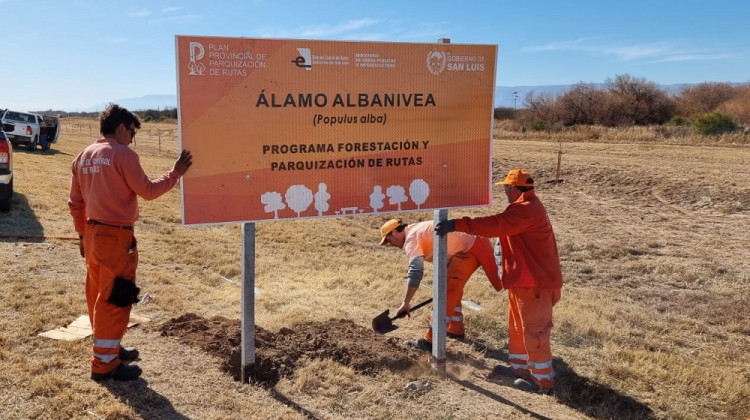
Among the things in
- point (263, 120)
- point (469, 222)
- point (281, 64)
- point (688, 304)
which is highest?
point (281, 64)

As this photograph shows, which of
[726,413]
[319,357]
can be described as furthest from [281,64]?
[726,413]

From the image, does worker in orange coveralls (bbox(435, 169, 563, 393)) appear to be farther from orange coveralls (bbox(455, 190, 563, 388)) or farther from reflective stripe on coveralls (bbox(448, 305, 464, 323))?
reflective stripe on coveralls (bbox(448, 305, 464, 323))

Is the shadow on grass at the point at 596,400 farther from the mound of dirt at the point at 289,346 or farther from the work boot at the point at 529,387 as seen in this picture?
the mound of dirt at the point at 289,346

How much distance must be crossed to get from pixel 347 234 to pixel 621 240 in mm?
4916

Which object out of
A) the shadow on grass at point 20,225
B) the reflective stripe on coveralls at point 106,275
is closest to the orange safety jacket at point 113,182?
the reflective stripe on coveralls at point 106,275

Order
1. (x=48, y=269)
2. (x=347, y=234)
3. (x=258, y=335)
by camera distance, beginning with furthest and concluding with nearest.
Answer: (x=347, y=234) → (x=48, y=269) → (x=258, y=335)

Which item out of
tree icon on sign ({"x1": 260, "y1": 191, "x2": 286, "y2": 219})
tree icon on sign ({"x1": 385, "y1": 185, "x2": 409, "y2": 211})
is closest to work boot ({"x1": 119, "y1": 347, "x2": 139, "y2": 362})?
tree icon on sign ({"x1": 260, "y1": 191, "x2": 286, "y2": 219})

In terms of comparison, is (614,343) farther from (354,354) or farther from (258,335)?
(258,335)

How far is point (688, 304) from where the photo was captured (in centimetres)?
752

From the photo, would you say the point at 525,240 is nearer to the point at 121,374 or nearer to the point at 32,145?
the point at 121,374

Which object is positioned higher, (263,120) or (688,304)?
(263,120)

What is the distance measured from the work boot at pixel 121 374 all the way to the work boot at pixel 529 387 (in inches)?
107

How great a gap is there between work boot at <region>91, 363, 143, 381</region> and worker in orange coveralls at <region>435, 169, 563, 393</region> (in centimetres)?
233

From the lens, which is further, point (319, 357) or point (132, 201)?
point (319, 357)
